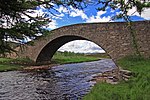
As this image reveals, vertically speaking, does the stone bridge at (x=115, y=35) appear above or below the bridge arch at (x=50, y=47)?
above

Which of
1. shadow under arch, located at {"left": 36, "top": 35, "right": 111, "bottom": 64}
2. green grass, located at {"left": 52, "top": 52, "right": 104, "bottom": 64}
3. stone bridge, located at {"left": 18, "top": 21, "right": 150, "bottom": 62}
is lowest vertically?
green grass, located at {"left": 52, "top": 52, "right": 104, "bottom": 64}

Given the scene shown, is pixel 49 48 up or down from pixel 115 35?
down

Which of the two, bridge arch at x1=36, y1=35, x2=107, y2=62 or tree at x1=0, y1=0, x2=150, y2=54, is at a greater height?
tree at x1=0, y1=0, x2=150, y2=54

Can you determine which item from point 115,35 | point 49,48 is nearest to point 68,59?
point 49,48

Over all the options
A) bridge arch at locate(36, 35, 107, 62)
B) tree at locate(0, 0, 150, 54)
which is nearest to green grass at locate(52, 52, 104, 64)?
bridge arch at locate(36, 35, 107, 62)

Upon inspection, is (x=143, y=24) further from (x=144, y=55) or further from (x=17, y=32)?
(x=17, y=32)

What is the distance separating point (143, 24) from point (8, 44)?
81.2 feet

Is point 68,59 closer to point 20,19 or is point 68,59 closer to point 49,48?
point 49,48

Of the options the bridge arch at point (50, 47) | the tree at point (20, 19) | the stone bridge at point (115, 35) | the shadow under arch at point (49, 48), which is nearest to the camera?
the tree at point (20, 19)

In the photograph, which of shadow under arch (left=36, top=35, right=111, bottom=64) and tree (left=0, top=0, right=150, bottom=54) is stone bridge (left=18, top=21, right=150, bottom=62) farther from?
tree (left=0, top=0, right=150, bottom=54)

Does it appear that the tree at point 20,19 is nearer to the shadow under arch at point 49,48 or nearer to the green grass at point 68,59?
the shadow under arch at point 49,48

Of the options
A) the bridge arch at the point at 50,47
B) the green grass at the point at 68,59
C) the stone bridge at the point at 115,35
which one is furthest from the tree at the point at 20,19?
the green grass at the point at 68,59

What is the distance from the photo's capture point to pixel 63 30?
139ft

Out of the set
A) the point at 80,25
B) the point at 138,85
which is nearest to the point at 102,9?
the point at 80,25
